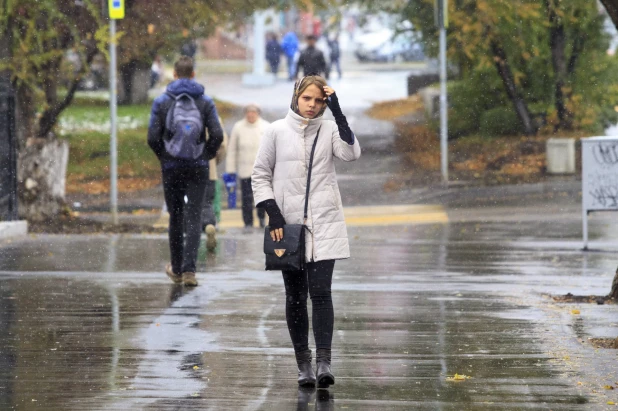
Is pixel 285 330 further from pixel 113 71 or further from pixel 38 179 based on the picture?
pixel 38 179

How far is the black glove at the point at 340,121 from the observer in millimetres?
6852

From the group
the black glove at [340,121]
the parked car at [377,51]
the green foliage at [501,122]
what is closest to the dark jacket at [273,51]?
the parked car at [377,51]

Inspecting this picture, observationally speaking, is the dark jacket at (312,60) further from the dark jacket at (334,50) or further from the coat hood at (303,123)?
the coat hood at (303,123)

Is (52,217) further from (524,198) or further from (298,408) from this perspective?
(298,408)

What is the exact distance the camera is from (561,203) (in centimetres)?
1795

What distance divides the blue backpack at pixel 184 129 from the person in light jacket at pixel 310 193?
3.30m

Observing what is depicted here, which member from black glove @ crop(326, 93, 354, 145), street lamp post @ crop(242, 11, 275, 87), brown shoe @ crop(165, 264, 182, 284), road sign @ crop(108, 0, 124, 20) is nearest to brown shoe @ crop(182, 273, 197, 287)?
brown shoe @ crop(165, 264, 182, 284)

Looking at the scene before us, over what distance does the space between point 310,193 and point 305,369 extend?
2.95 feet

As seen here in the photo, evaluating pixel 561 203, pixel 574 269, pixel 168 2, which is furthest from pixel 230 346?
pixel 168 2

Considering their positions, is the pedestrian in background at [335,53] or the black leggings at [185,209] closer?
the black leggings at [185,209]

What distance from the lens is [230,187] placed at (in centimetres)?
1728

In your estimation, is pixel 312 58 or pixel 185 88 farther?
pixel 312 58

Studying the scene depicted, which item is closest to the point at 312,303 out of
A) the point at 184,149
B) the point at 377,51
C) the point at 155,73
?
the point at 184,149

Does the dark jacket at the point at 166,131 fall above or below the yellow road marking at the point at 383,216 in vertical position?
above
